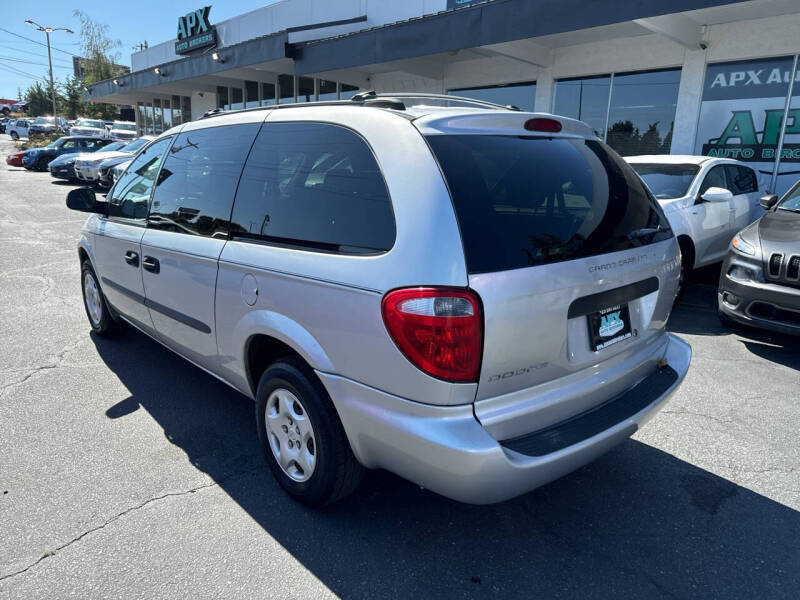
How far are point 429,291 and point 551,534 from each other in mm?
1364

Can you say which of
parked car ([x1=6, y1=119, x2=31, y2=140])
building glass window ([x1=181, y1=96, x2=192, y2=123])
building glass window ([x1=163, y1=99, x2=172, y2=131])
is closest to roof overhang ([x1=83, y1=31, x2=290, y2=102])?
building glass window ([x1=181, y1=96, x2=192, y2=123])

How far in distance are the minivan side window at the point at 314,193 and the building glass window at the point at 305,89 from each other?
1638 cm

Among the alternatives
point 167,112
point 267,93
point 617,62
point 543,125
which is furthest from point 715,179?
point 167,112

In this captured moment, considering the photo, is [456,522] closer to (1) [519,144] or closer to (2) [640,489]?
(2) [640,489]


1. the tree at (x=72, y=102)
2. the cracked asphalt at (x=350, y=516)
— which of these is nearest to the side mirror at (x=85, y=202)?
the cracked asphalt at (x=350, y=516)

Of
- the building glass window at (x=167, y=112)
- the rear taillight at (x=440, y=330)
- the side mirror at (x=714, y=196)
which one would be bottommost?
the rear taillight at (x=440, y=330)

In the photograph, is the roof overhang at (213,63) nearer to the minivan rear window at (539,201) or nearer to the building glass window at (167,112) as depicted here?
the building glass window at (167,112)

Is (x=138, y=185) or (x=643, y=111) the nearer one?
(x=138, y=185)

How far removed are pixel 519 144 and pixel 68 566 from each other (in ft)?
8.48

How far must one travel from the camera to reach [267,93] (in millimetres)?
20031

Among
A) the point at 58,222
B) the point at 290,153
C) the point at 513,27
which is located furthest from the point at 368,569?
the point at 58,222

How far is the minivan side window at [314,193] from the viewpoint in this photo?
222 centimetres

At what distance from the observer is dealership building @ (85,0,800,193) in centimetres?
858

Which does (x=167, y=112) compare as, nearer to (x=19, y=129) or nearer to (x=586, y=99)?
(x=586, y=99)
